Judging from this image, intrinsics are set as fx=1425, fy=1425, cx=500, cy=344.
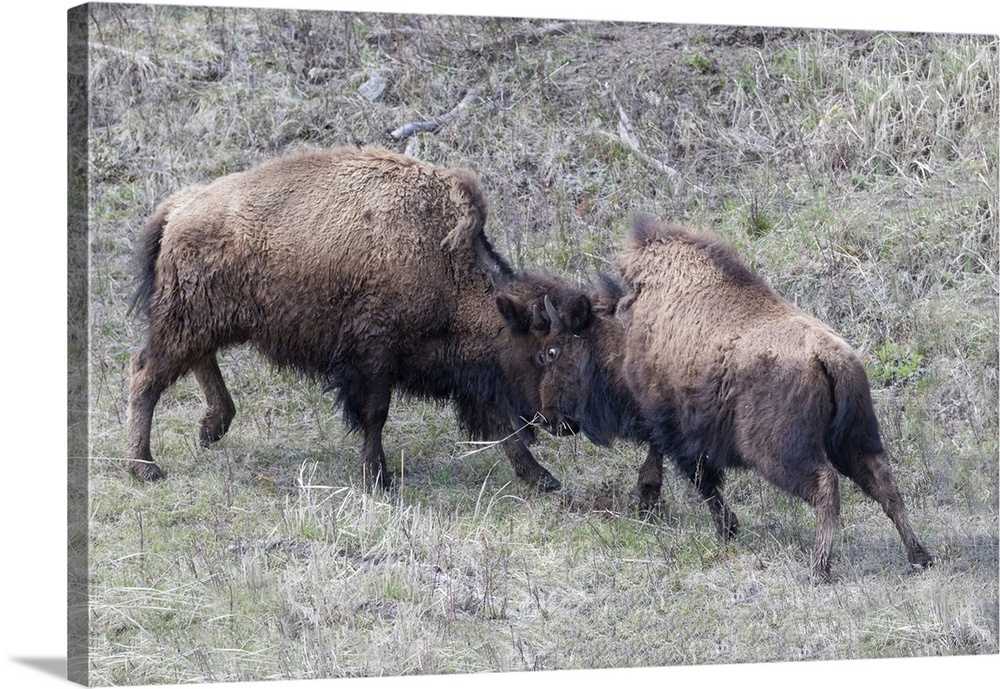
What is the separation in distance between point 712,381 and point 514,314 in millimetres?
1473

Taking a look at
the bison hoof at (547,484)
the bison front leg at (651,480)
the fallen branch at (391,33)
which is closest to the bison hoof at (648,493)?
the bison front leg at (651,480)

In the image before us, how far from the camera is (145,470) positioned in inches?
306

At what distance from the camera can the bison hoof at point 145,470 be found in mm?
7707

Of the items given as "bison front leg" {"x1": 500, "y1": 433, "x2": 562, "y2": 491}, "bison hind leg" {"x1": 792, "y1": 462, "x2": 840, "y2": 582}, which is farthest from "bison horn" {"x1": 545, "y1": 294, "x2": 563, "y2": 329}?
"bison hind leg" {"x1": 792, "y1": 462, "x2": 840, "y2": 582}

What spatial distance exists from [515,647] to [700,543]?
4.61 feet

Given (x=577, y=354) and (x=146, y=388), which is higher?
(x=577, y=354)

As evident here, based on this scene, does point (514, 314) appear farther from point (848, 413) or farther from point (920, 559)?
point (920, 559)

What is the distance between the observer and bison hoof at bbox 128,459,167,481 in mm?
7707

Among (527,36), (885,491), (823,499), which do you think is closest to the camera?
(823,499)

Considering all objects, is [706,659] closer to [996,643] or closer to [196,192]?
[996,643]

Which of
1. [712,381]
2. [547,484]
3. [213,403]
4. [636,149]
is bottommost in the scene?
[547,484]

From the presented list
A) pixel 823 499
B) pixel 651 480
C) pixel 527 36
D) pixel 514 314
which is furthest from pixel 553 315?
pixel 823 499

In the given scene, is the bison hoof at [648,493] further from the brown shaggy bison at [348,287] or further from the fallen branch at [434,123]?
the fallen branch at [434,123]

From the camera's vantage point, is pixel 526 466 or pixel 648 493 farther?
pixel 526 466
